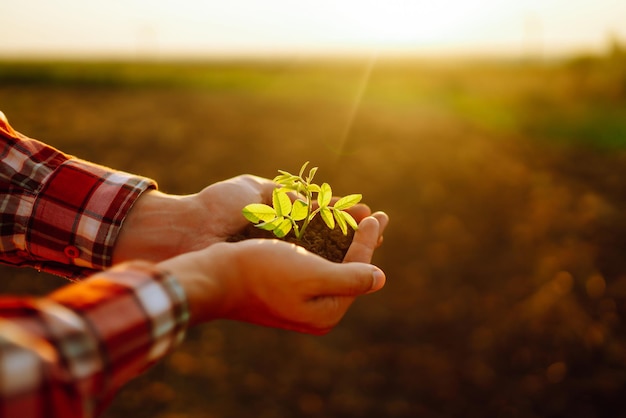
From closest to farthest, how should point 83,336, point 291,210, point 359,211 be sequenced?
point 83,336 → point 291,210 → point 359,211

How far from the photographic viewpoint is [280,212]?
1.81 m

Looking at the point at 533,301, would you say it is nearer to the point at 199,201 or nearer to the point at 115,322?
the point at 199,201

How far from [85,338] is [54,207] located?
3.21 feet

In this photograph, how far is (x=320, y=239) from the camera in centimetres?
193

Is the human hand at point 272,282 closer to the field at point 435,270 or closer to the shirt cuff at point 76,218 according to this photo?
→ the shirt cuff at point 76,218

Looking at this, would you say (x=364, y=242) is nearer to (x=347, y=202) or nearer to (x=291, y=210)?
(x=347, y=202)

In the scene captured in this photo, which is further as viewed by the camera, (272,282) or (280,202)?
(280,202)

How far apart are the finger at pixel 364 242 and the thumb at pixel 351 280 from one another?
184mm

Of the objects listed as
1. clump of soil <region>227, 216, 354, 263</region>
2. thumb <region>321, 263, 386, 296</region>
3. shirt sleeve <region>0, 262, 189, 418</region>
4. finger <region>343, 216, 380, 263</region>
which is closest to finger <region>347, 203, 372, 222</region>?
clump of soil <region>227, 216, 354, 263</region>

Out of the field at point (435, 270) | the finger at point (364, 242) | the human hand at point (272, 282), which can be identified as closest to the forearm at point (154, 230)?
the human hand at point (272, 282)

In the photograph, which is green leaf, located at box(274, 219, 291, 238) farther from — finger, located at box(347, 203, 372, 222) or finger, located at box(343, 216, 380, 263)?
finger, located at box(347, 203, 372, 222)

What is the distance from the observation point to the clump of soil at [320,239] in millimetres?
1870

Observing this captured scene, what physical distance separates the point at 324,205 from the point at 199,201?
507mm

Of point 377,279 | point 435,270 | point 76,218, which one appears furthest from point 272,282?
point 435,270
